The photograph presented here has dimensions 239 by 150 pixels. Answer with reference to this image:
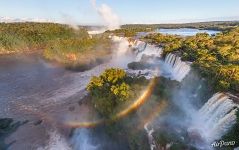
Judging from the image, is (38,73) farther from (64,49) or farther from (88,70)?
(64,49)

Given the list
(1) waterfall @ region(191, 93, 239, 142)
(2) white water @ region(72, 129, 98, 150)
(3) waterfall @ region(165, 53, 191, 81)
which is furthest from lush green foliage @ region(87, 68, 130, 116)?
(3) waterfall @ region(165, 53, 191, 81)

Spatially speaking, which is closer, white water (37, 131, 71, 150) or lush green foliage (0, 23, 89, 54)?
white water (37, 131, 71, 150)

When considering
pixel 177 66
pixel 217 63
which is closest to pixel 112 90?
pixel 217 63

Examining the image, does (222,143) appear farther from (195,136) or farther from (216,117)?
(216,117)

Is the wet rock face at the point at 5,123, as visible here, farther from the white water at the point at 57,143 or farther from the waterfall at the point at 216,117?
the waterfall at the point at 216,117

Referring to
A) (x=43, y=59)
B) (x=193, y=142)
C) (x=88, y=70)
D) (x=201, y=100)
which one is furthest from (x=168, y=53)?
(x=43, y=59)

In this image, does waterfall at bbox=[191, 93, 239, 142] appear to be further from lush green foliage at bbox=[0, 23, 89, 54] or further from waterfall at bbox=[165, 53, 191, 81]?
lush green foliage at bbox=[0, 23, 89, 54]
